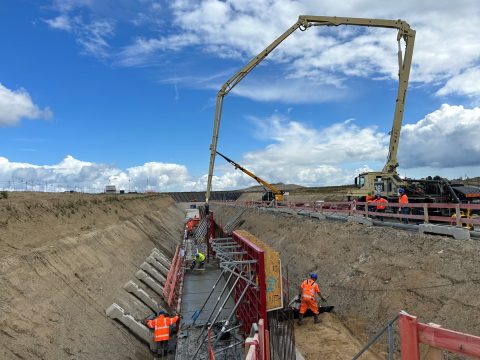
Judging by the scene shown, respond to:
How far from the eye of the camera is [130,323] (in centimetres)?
1294

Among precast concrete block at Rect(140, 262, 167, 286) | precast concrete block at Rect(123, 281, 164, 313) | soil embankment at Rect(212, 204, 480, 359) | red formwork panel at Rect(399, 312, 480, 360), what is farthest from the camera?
precast concrete block at Rect(140, 262, 167, 286)

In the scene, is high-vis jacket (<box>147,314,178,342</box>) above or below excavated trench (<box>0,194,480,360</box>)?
below

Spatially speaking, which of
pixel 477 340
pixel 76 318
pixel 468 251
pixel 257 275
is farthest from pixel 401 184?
pixel 477 340

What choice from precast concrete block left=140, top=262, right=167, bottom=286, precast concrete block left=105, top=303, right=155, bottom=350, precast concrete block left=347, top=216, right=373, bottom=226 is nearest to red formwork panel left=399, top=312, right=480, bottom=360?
precast concrete block left=105, top=303, right=155, bottom=350

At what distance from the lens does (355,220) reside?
1919 cm

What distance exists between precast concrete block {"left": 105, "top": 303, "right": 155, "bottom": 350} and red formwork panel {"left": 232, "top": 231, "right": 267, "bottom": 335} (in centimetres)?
349

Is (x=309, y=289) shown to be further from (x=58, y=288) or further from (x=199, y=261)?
(x=199, y=261)

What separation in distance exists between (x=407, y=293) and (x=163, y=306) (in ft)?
37.2

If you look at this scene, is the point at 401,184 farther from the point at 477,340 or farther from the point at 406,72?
the point at 477,340

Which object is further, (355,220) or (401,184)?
(401,184)

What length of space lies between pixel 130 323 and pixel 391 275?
9.34 meters

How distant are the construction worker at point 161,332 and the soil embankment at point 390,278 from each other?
4446 mm

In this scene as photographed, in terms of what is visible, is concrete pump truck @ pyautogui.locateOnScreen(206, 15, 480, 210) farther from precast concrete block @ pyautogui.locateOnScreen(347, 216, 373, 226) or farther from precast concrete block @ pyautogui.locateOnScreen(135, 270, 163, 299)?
precast concrete block @ pyautogui.locateOnScreen(135, 270, 163, 299)

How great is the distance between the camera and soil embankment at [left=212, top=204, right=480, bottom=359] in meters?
9.91
